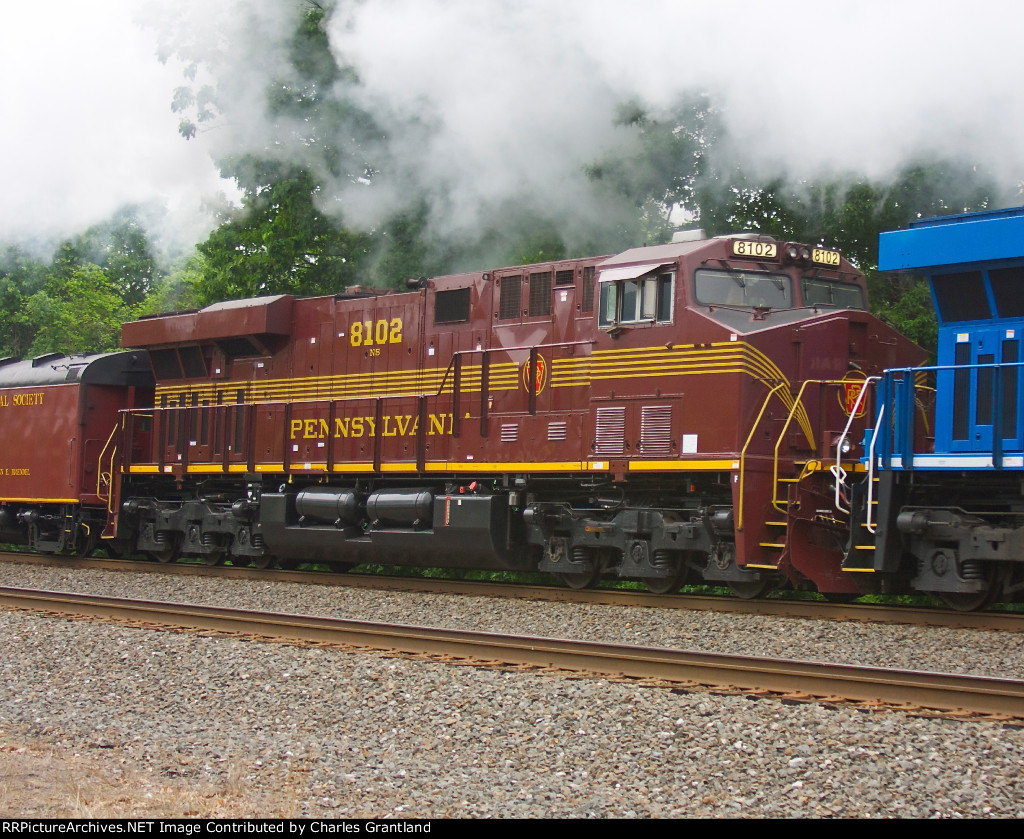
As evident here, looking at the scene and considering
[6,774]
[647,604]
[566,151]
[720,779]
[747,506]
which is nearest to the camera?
[720,779]

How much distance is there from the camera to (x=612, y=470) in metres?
12.7

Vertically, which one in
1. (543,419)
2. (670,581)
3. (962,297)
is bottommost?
(670,581)

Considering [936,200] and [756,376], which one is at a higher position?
[936,200]

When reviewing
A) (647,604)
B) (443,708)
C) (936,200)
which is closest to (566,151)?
(936,200)

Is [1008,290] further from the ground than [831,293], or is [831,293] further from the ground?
[831,293]

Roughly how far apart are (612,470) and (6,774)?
25.2 feet

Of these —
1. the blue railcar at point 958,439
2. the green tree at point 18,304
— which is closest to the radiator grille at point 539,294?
the blue railcar at point 958,439

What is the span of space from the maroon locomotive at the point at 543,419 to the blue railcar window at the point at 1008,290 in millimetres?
1578

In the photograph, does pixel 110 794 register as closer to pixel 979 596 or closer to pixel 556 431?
pixel 979 596

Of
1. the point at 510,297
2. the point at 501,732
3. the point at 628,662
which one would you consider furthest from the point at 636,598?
the point at 501,732

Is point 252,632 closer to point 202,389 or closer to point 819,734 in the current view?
point 819,734

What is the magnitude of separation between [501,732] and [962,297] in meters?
6.54

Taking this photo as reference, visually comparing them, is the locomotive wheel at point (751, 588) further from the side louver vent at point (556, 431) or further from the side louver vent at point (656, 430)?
the side louver vent at point (556, 431)

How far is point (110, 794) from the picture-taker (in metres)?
5.66
